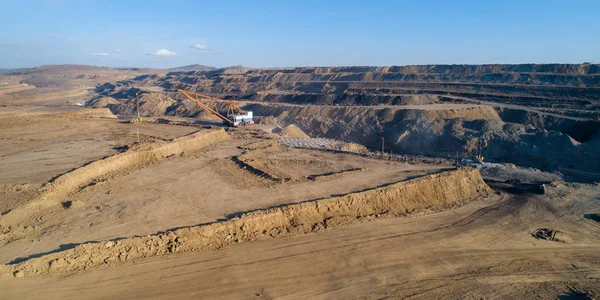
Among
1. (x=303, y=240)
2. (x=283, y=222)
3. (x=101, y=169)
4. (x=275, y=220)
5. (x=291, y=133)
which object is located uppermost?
(x=101, y=169)

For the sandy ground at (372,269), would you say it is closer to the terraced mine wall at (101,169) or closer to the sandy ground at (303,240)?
the sandy ground at (303,240)

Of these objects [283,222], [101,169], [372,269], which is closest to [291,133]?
A: [101,169]

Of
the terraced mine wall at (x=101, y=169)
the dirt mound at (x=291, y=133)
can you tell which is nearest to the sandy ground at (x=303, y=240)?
the terraced mine wall at (x=101, y=169)

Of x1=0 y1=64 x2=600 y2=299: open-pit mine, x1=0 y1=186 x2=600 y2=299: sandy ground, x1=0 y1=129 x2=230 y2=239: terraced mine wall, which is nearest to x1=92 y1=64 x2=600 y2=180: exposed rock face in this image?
x1=0 y1=64 x2=600 y2=299: open-pit mine

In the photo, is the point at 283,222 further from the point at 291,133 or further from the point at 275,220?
the point at 291,133

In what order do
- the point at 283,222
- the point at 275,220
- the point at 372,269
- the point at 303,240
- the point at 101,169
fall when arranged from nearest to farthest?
the point at 372,269, the point at 303,240, the point at 275,220, the point at 283,222, the point at 101,169

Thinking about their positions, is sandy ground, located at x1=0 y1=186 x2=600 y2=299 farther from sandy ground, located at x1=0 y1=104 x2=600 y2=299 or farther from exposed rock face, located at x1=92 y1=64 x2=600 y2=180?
exposed rock face, located at x1=92 y1=64 x2=600 y2=180

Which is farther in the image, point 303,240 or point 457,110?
point 457,110

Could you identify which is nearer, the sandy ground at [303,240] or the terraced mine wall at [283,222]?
the sandy ground at [303,240]
